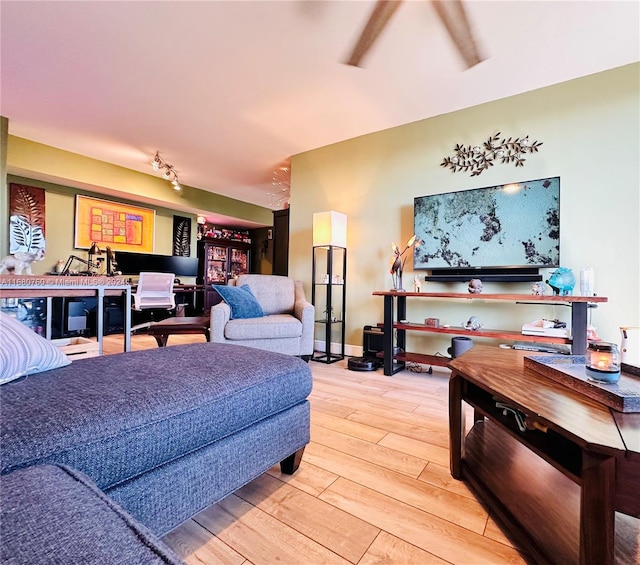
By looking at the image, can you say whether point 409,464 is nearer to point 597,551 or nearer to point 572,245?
point 597,551

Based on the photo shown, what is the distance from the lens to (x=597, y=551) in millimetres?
659

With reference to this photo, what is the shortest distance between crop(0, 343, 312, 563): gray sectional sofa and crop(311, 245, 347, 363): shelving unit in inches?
86.4

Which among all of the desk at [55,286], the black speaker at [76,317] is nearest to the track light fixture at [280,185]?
the desk at [55,286]

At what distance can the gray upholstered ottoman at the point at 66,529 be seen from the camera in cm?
36

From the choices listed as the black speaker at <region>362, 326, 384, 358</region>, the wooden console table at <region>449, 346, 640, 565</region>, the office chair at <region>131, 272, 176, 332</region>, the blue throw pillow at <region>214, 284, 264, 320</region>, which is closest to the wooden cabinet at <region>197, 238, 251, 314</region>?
the office chair at <region>131, 272, 176, 332</region>

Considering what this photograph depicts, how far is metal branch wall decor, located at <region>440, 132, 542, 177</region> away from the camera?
8.59 ft

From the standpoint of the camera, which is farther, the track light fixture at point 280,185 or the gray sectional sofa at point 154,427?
the track light fixture at point 280,185

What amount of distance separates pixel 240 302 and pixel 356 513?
2.19m

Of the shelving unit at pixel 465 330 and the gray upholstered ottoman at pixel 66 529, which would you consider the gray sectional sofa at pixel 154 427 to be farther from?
the shelving unit at pixel 465 330

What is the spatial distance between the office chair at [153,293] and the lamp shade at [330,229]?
2.74 meters

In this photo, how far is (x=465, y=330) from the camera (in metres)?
2.47

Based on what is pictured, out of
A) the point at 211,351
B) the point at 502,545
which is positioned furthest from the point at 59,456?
the point at 502,545

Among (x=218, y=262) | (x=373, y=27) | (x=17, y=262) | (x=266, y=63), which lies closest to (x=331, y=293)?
(x=266, y=63)

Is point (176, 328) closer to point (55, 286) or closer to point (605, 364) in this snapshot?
point (55, 286)
